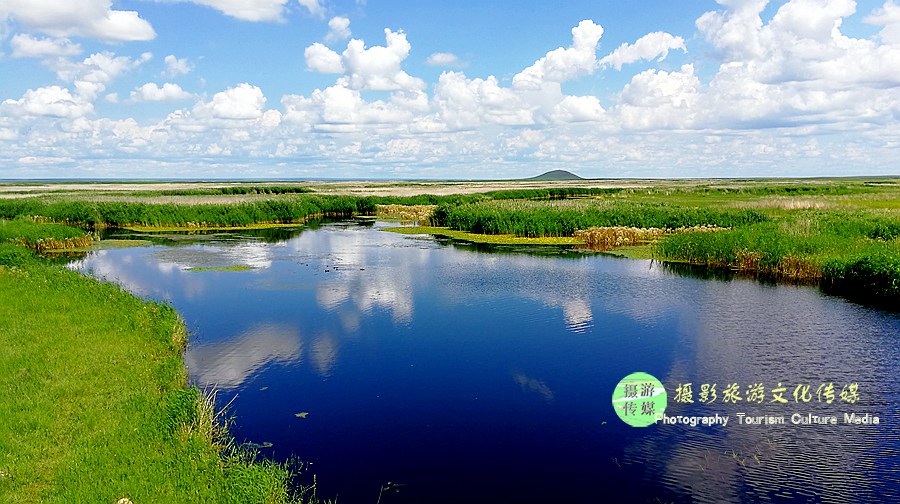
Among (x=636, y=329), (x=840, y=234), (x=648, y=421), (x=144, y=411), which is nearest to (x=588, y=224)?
(x=840, y=234)

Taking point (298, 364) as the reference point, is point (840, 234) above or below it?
above

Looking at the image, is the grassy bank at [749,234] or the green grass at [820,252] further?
the grassy bank at [749,234]

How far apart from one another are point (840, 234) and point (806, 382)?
26400mm

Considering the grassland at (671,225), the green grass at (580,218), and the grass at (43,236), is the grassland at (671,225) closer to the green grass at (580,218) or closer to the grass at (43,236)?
the green grass at (580,218)

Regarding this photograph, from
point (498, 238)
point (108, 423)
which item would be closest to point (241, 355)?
point (108, 423)

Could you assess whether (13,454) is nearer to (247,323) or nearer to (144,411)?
(144,411)

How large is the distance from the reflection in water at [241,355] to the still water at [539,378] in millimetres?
95

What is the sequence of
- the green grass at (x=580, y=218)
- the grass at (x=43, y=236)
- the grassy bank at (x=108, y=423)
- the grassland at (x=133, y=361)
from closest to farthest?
the grassy bank at (x=108, y=423) → the grassland at (x=133, y=361) → the grass at (x=43, y=236) → the green grass at (x=580, y=218)

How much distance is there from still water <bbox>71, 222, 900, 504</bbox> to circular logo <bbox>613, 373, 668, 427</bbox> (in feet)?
0.95

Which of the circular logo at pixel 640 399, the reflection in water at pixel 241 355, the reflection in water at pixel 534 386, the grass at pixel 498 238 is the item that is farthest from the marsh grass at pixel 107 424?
the grass at pixel 498 238

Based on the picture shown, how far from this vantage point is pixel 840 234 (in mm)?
38969

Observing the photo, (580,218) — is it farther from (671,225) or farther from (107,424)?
(107,424)

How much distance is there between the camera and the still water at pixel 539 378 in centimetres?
1263

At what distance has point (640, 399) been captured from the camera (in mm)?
17203
